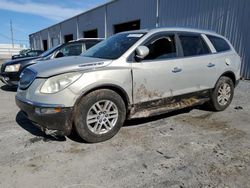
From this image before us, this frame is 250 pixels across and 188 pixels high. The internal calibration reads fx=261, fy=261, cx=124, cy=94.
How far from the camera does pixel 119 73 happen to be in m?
4.17

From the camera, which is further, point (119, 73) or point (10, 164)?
point (119, 73)

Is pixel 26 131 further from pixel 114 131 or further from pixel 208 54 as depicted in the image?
pixel 208 54

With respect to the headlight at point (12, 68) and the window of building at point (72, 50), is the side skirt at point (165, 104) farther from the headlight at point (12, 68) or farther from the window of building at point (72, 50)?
the headlight at point (12, 68)

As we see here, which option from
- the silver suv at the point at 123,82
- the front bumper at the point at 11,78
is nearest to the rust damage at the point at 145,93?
the silver suv at the point at 123,82

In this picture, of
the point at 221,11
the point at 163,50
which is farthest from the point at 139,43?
the point at 221,11

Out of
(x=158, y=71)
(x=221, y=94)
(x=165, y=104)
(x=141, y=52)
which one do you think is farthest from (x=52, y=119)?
(x=221, y=94)

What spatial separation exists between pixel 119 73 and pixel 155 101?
932mm

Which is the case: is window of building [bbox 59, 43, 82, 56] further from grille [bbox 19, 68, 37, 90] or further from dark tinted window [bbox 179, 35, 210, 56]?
dark tinted window [bbox 179, 35, 210, 56]

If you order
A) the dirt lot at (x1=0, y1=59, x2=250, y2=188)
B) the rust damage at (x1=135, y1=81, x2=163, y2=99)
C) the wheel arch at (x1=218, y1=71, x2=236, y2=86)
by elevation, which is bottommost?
the dirt lot at (x1=0, y1=59, x2=250, y2=188)

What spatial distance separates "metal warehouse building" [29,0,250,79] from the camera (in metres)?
10.5

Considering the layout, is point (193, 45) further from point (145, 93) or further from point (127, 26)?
point (127, 26)

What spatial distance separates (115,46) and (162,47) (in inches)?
34.3

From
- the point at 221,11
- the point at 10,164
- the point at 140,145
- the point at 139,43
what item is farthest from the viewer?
the point at 221,11

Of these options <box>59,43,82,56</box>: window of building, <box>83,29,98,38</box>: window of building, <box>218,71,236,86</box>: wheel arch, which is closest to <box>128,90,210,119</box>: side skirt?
<box>218,71,236,86</box>: wheel arch
